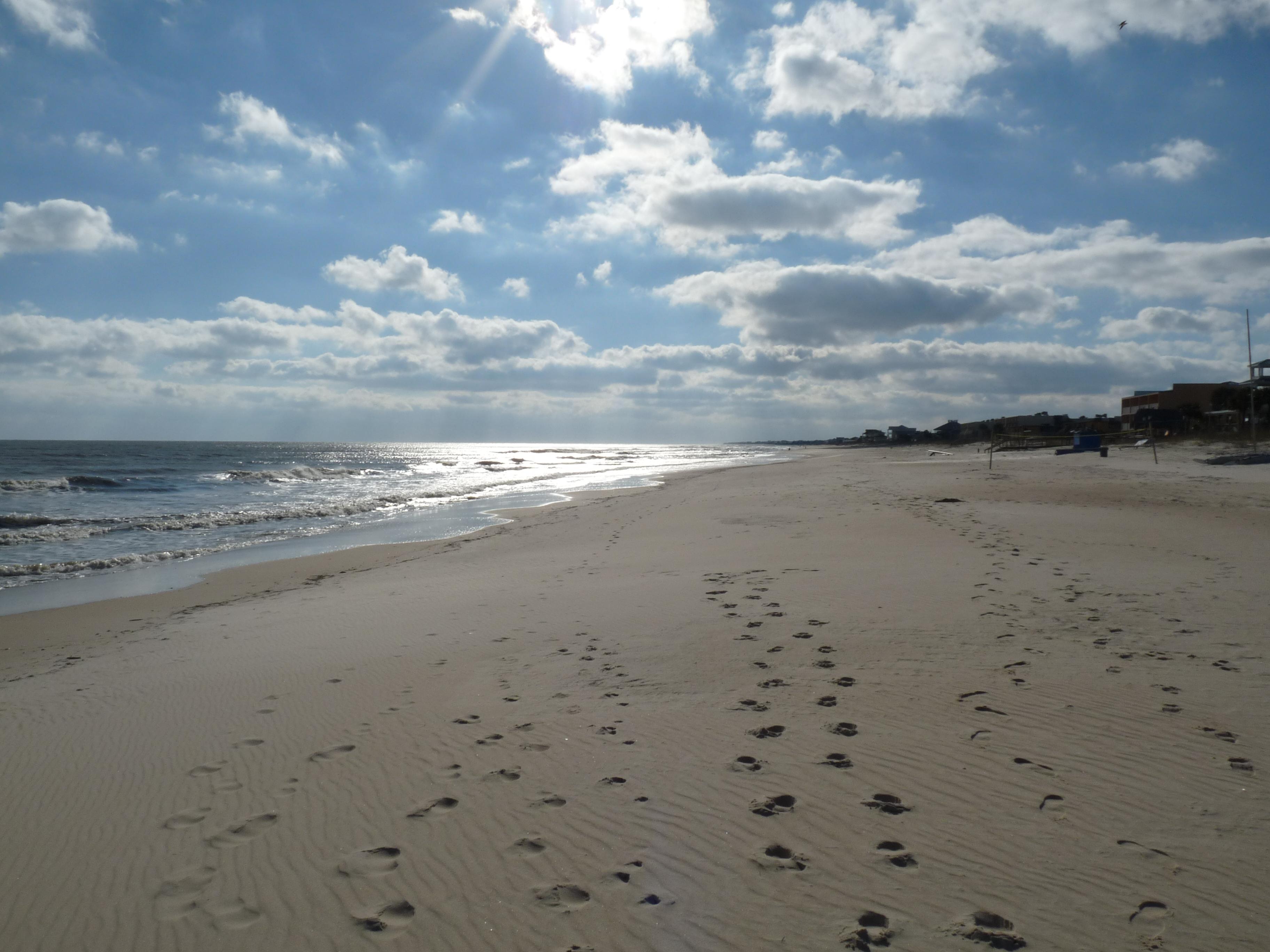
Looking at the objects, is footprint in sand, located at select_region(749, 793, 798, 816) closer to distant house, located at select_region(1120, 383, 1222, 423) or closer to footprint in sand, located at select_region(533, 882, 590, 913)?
footprint in sand, located at select_region(533, 882, 590, 913)

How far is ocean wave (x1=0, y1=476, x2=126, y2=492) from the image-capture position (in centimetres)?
3444

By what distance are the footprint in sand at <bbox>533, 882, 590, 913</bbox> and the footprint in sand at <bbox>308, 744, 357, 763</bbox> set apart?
2191 mm

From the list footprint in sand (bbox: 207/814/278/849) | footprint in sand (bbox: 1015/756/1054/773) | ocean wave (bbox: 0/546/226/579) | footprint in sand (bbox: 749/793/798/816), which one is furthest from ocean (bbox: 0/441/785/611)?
footprint in sand (bbox: 1015/756/1054/773)

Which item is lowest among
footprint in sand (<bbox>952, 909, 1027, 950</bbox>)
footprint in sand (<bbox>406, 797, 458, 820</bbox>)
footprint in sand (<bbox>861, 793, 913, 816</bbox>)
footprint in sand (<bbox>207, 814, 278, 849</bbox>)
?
footprint in sand (<bbox>207, 814, 278, 849</bbox>)

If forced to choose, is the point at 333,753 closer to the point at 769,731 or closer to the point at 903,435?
the point at 769,731

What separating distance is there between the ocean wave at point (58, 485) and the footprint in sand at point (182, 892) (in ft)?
130

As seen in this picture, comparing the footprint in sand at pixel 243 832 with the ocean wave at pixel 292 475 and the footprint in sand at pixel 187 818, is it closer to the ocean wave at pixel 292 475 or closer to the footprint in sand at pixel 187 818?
the footprint in sand at pixel 187 818

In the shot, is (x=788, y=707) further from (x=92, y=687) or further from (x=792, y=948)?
(x=92, y=687)

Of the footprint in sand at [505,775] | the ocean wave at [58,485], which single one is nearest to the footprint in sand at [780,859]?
the footprint in sand at [505,775]

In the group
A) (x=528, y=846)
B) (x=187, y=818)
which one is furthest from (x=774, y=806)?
(x=187, y=818)

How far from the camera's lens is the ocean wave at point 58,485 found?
113 ft

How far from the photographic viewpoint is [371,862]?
3432 millimetres

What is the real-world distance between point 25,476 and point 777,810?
190ft

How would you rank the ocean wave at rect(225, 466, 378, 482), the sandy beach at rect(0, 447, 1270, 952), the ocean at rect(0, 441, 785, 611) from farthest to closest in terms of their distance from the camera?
the ocean wave at rect(225, 466, 378, 482)
the ocean at rect(0, 441, 785, 611)
the sandy beach at rect(0, 447, 1270, 952)
